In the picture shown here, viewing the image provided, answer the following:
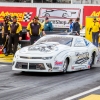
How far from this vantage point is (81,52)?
1470 cm

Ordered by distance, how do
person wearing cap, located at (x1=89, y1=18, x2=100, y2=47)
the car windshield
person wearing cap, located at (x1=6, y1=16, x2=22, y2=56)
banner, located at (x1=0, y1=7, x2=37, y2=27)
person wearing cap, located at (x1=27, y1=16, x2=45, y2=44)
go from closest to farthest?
the car windshield, person wearing cap, located at (x1=27, y1=16, x2=45, y2=44), person wearing cap, located at (x1=6, y1=16, x2=22, y2=56), person wearing cap, located at (x1=89, y1=18, x2=100, y2=47), banner, located at (x1=0, y1=7, x2=37, y2=27)

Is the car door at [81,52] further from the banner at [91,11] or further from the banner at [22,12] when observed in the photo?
the banner at [22,12]

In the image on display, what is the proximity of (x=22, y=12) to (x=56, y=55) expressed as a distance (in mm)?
17508

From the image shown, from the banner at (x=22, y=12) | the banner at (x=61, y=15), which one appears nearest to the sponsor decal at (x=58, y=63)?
the banner at (x=61, y=15)

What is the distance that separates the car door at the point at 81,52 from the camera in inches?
571

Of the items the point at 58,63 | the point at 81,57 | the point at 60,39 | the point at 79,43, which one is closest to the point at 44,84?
the point at 58,63

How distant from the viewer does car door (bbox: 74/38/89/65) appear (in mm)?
14494

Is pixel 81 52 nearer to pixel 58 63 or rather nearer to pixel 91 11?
pixel 58 63

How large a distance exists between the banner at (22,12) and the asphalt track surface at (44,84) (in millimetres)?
15354

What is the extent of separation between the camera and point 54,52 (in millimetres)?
13484

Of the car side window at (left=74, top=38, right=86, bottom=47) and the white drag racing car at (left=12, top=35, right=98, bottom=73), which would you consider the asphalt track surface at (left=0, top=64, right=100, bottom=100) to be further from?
the car side window at (left=74, top=38, right=86, bottom=47)

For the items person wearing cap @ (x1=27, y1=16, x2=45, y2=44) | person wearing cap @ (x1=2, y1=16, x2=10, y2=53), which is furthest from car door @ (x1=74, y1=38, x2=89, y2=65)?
person wearing cap @ (x1=2, y1=16, x2=10, y2=53)

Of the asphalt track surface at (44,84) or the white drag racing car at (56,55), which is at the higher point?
the white drag racing car at (56,55)

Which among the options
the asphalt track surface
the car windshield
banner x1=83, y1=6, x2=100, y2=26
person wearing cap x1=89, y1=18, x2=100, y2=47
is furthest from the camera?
banner x1=83, y1=6, x2=100, y2=26
